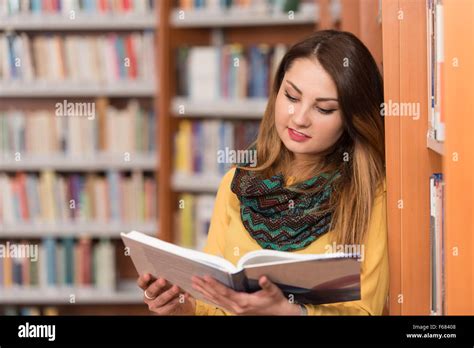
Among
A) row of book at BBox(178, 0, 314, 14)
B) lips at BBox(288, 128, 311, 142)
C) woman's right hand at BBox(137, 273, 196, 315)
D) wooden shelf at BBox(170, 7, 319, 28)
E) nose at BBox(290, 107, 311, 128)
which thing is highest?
row of book at BBox(178, 0, 314, 14)

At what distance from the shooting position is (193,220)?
315 centimetres

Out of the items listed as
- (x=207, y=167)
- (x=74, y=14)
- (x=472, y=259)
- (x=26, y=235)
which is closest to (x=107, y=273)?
(x=26, y=235)

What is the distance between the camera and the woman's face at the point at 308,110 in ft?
4.34

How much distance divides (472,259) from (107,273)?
2.40m

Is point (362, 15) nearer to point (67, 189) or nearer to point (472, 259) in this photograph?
point (472, 259)

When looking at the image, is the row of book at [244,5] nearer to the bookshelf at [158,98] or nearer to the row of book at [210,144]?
the bookshelf at [158,98]

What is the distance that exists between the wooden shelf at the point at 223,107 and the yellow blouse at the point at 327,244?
157 cm

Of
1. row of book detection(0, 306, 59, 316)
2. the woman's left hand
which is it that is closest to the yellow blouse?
the woman's left hand

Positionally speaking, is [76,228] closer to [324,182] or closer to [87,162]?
[87,162]

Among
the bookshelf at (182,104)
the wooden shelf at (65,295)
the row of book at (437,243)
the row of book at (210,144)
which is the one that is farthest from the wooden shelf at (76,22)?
the row of book at (437,243)

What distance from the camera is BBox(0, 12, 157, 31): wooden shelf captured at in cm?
317

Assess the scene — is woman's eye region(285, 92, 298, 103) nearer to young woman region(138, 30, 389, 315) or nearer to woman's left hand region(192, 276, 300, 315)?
young woman region(138, 30, 389, 315)

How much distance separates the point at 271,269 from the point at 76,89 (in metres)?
2.23

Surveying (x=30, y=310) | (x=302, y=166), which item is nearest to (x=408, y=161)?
(x=302, y=166)
